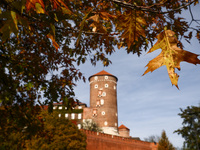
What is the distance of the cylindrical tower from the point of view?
5034cm

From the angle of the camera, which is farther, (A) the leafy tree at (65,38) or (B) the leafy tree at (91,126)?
(B) the leafy tree at (91,126)

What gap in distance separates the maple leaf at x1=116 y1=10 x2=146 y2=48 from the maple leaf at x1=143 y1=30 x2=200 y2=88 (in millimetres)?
332

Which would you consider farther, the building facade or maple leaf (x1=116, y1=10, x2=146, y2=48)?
the building facade

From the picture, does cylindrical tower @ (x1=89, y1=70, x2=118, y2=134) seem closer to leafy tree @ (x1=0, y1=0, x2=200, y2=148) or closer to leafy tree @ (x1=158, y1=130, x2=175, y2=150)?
leafy tree @ (x1=158, y1=130, x2=175, y2=150)

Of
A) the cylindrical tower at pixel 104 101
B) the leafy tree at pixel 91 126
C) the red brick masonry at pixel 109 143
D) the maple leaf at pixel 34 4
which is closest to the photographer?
the maple leaf at pixel 34 4

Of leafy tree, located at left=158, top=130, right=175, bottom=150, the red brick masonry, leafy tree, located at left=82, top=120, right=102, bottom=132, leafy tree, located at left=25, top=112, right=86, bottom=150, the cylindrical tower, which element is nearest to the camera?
leafy tree, located at left=25, top=112, right=86, bottom=150

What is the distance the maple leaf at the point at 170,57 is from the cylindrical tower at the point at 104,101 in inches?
1967

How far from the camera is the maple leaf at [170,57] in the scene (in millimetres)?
1218

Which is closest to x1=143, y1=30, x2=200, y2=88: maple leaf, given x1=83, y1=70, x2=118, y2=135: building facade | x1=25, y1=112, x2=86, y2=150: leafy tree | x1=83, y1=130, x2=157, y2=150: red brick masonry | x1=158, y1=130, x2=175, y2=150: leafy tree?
x1=25, y1=112, x2=86, y2=150: leafy tree

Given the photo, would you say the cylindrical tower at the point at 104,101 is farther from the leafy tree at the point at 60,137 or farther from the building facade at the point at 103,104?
the leafy tree at the point at 60,137

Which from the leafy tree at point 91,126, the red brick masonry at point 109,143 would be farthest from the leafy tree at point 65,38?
the leafy tree at point 91,126

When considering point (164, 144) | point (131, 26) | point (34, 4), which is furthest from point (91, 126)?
point (34, 4)

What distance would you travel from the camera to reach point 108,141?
114 feet

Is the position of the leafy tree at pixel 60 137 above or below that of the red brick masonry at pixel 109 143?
above
